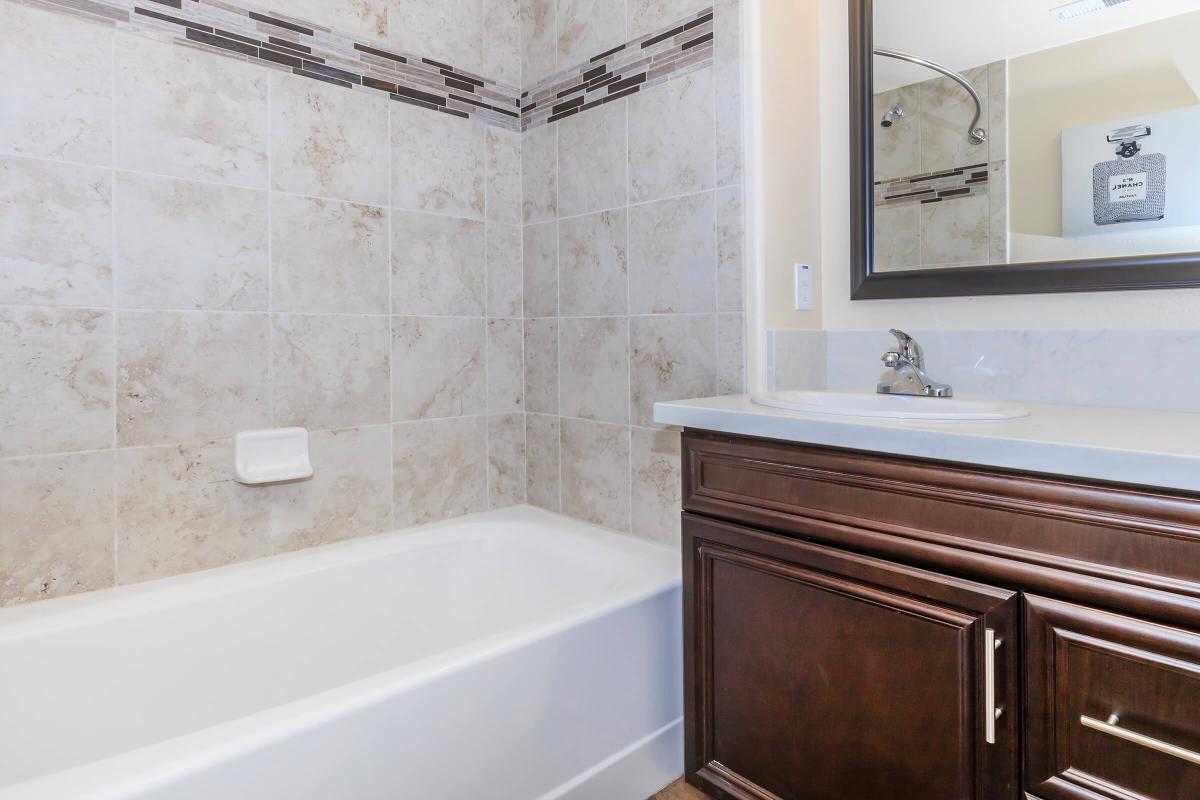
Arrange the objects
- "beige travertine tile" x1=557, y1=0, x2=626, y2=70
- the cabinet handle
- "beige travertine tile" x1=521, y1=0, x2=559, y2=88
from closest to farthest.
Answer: the cabinet handle < "beige travertine tile" x1=557, y1=0, x2=626, y2=70 < "beige travertine tile" x1=521, y1=0, x2=559, y2=88

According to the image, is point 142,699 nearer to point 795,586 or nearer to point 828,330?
point 795,586

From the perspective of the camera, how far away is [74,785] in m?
0.86

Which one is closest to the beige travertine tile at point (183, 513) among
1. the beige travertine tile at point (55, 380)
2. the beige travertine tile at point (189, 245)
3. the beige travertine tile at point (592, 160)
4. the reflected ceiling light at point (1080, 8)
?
the beige travertine tile at point (55, 380)

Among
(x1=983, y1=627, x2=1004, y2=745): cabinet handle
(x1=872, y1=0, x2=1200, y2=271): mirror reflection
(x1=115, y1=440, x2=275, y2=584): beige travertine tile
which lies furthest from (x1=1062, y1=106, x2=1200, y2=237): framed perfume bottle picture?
(x1=115, y1=440, x2=275, y2=584): beige travertine tile

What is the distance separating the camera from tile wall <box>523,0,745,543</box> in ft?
5.79

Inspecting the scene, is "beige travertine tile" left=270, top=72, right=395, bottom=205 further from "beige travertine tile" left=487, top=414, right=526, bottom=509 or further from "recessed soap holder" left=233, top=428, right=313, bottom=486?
"beige travertine tile" left=487, top=414, right=526, bottom=509

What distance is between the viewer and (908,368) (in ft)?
5.15

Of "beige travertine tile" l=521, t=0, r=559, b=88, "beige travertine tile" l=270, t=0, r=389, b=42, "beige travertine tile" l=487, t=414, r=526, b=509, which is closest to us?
"beige travertine tile" l=270, t=0, r=389, b=42

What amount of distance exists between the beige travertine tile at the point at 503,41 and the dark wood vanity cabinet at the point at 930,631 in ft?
4.89

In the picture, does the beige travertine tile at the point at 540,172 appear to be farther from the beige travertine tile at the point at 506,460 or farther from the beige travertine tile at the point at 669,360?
the beige travertine tile at the point at 506,460

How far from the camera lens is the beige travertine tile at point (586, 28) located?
2.00 m

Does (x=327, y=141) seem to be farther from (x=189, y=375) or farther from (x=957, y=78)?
(x=957, y=78)

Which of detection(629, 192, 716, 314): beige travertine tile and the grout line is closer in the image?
the grout line

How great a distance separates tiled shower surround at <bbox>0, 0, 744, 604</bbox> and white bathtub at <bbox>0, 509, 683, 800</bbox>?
0.18m
